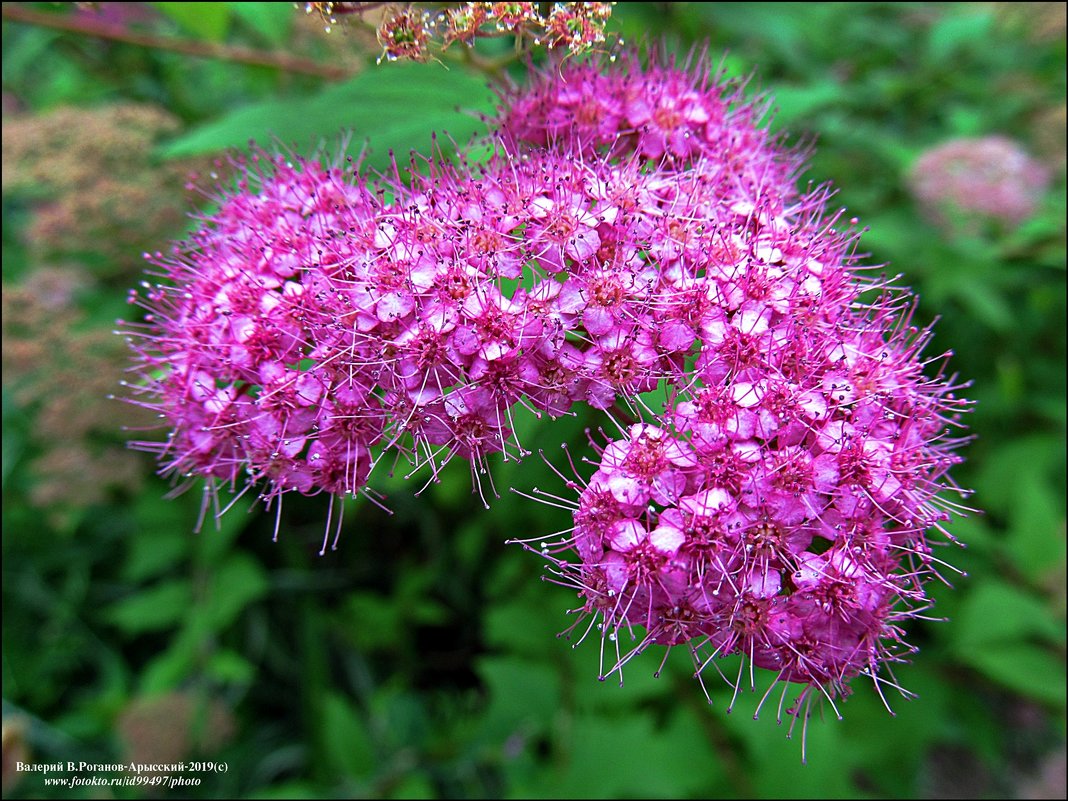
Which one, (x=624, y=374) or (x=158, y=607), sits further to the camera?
(x=158, y=607)

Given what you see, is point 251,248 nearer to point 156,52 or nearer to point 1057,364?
point 156,52

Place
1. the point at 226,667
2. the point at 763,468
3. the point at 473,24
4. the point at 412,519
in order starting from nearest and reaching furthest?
the point at 763,468, the point at 473,24, the point at 226,667, the point at 412,519

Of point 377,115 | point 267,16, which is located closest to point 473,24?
point 377,115

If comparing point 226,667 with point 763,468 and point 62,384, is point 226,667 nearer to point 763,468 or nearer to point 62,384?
point 62,384

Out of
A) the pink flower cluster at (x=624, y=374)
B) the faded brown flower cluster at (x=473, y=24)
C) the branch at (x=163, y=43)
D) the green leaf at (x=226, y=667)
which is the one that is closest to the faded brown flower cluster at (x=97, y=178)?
the branch at (x=163, y=43)

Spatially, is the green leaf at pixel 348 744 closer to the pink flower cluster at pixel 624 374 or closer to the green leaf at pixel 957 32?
the pink flower cluster at pixel 624 374

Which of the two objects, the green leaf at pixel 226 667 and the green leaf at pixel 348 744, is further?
the green leaf at pixel 226 667
